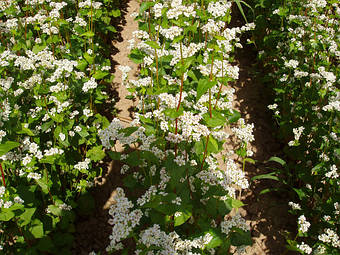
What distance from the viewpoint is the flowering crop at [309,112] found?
3807 millimetres

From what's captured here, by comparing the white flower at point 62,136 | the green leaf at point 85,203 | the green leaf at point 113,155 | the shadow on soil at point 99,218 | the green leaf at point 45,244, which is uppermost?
the green leaf at point 113,155

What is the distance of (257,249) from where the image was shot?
426 cm

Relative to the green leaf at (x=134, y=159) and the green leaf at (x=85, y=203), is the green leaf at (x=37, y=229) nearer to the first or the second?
the green leaf at (x=85, y=203)

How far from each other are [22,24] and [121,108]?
2322 mm

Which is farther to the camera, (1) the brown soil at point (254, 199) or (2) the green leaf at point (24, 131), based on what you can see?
(1) the brown soil at point (254, 199)

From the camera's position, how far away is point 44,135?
4309 mm

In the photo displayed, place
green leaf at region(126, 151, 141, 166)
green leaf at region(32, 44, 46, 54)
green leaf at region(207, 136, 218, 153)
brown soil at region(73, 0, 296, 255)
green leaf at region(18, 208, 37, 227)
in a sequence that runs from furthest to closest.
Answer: green leaf at region(32, 44, 46, 54) → brown soil at region(73, 0, 296, 255) → green leaf at region(126, 151, 141, 166) → green leaf at region(18, 208, 37, 227) → green leaf at region(207, 136, 218, 153)

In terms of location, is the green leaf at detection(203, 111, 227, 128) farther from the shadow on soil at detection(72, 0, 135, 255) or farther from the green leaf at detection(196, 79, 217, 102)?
the shadow on soil at detection(72, 0, 135, 255)

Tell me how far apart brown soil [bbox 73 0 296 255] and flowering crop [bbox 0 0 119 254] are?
0.35 meters

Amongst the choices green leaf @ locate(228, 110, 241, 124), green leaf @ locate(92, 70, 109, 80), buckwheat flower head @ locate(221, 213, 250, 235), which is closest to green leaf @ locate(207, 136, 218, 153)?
green leaf @ locate(228, 110, 241, 124)

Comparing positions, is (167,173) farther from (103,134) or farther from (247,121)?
(247,121)

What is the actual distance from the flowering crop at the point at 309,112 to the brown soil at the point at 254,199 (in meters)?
0.29

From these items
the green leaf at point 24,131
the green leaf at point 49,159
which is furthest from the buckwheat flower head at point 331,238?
the green leaf at point 24,131

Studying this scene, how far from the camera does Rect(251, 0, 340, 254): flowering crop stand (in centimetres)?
381
